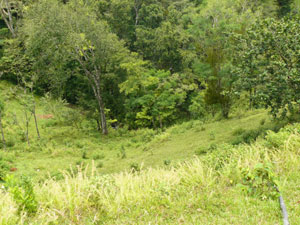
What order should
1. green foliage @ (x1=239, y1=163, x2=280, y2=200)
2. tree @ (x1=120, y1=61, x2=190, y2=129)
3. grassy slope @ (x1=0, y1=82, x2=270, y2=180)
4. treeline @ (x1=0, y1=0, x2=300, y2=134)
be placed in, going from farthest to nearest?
tree @ (x1=120, y1=61, x2=190, y2=129)
grassy slope @ (x1=0, y1=82, x2=270, y2=180)
treeline @ (x1=0, y1=0, x2=300, y2=134)
green foliage @ (x1=239, y1=163, x2=280, y2=200)

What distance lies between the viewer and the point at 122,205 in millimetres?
3838

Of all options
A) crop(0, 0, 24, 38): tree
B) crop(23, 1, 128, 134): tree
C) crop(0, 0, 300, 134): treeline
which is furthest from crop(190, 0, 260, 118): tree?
crop(0, 0, 24, 38): tree

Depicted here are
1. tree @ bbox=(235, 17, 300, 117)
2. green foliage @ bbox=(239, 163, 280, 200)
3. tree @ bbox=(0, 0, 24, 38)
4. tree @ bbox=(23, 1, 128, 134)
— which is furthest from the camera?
tree @ bbox=(0, 0, 24, 38)

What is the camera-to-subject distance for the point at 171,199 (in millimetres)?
3914

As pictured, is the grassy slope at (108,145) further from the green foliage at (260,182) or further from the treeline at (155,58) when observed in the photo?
the green foliage at (260,182)

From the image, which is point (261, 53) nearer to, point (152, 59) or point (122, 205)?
point (122, 205)

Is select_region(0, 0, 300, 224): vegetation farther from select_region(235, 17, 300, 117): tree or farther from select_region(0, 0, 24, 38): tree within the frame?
select_region(0, 0, 24, 38): tree

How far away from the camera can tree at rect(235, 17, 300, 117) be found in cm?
801

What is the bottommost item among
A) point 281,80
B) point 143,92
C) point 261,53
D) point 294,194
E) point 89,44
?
point 143,92

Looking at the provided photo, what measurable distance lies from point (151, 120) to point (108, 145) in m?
5.44

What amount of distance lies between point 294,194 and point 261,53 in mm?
6406

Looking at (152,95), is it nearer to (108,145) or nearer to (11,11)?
(108,145)

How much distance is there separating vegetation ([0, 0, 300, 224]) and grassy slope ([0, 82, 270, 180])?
95mm

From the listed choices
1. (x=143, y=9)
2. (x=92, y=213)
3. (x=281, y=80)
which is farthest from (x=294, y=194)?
(x=143, y=9)
